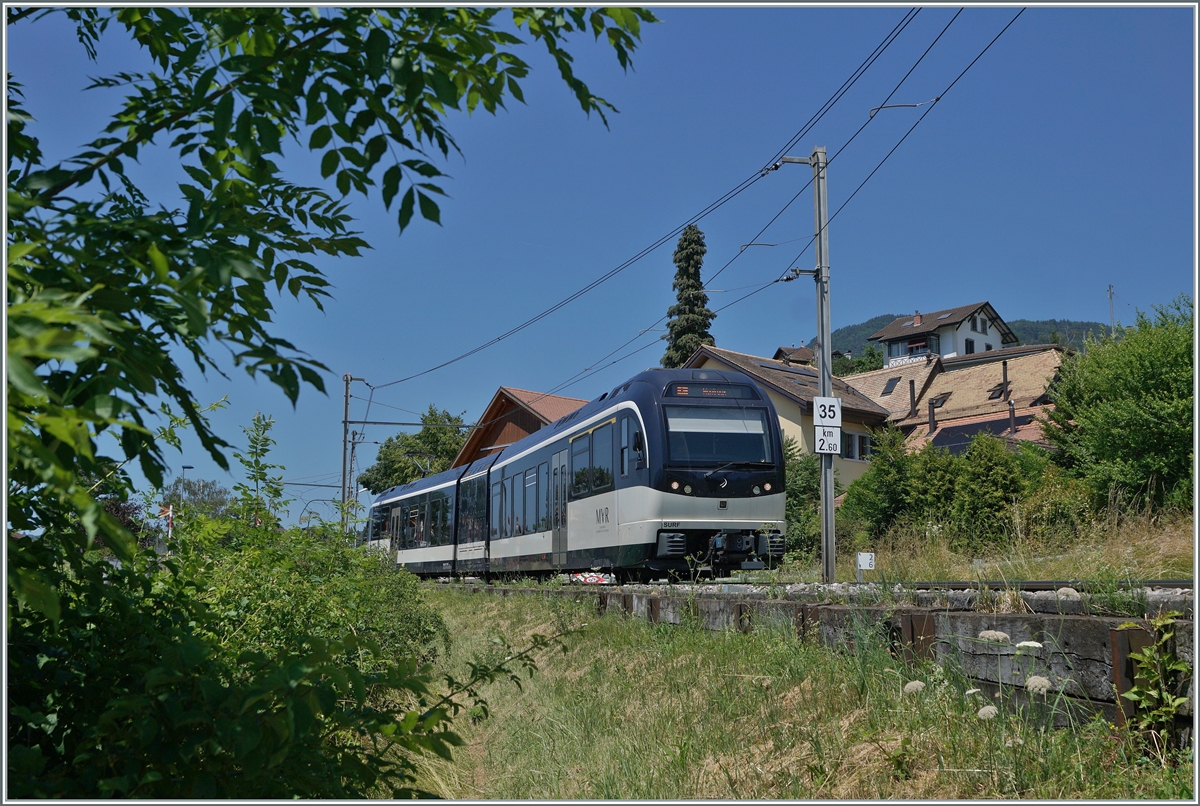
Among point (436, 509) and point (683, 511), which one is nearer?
point (683, 511)

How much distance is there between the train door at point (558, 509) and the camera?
17469 mm

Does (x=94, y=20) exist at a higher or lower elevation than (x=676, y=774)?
higher

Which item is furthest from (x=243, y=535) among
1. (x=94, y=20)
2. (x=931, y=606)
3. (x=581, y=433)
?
(x=581, y=433)

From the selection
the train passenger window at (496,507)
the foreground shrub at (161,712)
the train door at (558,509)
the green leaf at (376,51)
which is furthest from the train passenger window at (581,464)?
the green leaf at (376,51)

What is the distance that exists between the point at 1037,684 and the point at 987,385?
4952 centimetres

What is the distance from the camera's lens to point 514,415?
47125mm

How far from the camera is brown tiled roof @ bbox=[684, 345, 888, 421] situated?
40438 millimetres

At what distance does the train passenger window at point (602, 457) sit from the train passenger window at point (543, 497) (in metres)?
2.46

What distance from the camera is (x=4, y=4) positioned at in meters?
2.78

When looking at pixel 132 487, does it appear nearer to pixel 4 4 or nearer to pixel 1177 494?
pixel 4 4

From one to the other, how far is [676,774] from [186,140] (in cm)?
405

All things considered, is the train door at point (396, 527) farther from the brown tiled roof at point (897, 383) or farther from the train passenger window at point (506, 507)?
the brown tiled roof at point (897, 383)

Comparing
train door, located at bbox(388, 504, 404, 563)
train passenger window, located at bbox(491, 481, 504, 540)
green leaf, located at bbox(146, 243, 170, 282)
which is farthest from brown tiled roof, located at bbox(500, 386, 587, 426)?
green leaf, located at bbox(146, 243, 170, 282)

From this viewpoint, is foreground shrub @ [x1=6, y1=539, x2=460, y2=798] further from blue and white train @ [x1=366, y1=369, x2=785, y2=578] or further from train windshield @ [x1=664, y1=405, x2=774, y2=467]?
train windshield @ [x1=664, y1=405, x2=774, y2=467]
